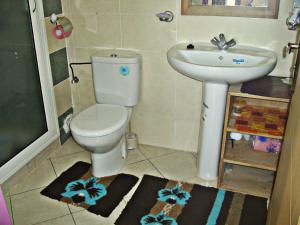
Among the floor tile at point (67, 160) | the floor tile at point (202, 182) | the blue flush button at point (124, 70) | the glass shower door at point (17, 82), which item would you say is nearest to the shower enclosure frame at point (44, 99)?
the glass shower door at point (17, 82)

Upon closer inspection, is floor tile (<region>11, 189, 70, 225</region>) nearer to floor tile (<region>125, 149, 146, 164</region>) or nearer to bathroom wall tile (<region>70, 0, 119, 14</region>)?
floor tile (<region>125, 149, 146, 164</region>)

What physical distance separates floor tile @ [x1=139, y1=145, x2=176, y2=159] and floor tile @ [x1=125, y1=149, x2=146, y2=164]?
1.4 inches

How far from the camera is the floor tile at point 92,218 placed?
1.97 m

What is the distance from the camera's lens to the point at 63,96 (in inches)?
105

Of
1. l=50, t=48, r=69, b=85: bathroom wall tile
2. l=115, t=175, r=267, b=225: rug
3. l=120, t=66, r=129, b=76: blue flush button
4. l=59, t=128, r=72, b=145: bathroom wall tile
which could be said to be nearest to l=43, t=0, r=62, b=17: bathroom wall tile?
l=50, t=48, r=69, b=85: bathroom wall tile

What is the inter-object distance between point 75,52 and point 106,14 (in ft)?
1.37

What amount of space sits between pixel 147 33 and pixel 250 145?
1.05 meters

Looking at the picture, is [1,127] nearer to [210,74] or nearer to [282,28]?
[210,74]

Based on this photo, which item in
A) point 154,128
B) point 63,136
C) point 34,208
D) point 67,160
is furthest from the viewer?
point 63,136

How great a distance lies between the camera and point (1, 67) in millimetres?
2053

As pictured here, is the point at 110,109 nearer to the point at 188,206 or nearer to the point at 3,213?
the point at 188,206

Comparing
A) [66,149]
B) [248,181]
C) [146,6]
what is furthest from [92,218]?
[146,6]

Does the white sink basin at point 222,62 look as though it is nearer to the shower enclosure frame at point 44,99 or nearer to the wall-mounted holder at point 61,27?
the wall-mounted holder at point 61,27

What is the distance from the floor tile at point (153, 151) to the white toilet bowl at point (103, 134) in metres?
0.21
